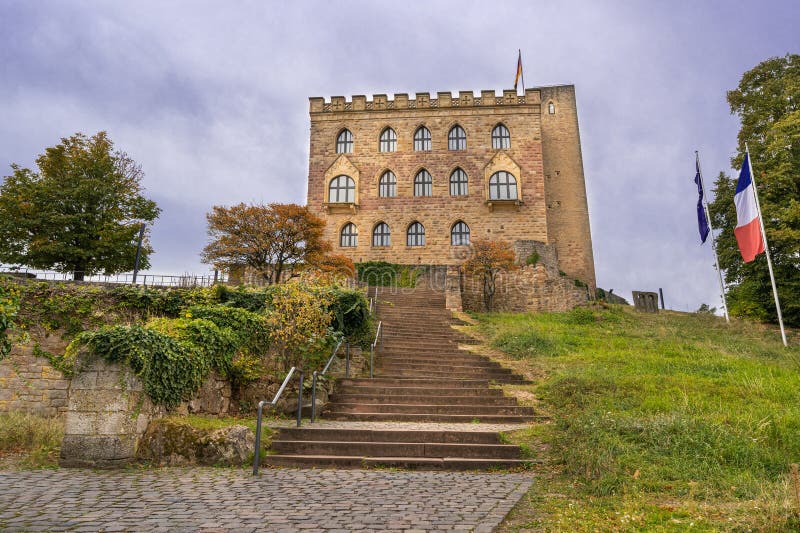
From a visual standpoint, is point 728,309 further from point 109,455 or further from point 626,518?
point 109,455

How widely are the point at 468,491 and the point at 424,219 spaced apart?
89.4 ft

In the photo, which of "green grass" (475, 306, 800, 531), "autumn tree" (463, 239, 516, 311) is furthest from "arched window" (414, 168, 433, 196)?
"green grass" (475, 306, 800, 531)

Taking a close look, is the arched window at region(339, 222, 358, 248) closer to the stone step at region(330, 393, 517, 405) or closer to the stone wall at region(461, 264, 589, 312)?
the stone wall at region(461, 264, 589, 312)

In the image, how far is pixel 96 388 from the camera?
745cm

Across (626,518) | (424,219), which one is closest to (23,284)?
(626,518)

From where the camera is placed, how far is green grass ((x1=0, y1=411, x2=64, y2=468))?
294 inches

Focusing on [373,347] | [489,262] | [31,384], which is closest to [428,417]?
[373,347]

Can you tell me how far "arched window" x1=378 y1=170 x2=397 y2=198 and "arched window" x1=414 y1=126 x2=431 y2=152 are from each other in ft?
8.05

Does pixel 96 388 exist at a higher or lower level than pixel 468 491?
higher

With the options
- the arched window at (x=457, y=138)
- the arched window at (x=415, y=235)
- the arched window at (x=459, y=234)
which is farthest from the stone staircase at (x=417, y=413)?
the arched window at (x=457, y=138)

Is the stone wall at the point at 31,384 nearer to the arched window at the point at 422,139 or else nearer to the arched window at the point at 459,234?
the arched window at the point at 459,234

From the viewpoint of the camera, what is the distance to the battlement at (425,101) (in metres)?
33.8

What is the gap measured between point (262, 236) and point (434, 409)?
1289 centimetres

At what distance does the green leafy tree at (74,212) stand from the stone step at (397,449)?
18.8 meters
